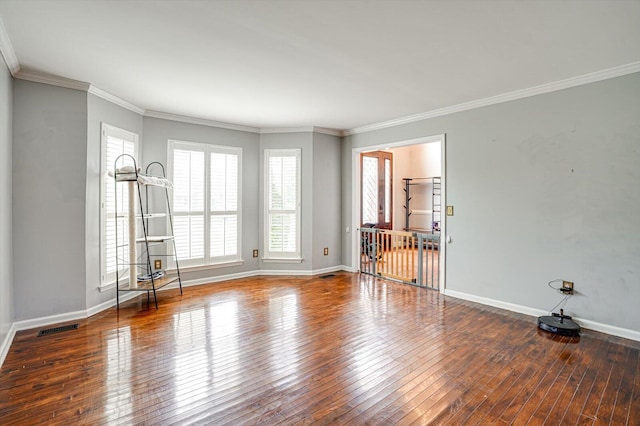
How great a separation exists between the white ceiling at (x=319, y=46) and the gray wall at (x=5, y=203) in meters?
0.37

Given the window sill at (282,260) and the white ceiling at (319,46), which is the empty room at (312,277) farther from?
the window sill at (282,260)

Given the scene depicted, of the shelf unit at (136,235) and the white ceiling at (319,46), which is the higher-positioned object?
the white ceiling at (319,46)

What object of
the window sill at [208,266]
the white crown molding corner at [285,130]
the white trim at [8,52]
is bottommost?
the window sill at [208,266]

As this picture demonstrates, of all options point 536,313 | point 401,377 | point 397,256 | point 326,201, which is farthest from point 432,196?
point 401,377

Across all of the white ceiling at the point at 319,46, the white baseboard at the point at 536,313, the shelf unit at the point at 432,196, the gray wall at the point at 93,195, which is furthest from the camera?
the shelf unit at the point at 432,196

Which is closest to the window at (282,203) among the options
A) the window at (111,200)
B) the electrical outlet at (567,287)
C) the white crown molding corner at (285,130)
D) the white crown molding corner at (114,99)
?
the white crown molding corner at (285,130)

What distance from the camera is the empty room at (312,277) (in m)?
2.22

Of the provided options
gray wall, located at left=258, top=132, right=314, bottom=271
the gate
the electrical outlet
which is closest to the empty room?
the electrical outlet

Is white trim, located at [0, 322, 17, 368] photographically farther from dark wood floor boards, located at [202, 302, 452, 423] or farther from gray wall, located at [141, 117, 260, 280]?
dark wood floor boards, located at [202, 302, 452, 423]

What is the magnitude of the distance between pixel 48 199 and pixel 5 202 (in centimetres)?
46

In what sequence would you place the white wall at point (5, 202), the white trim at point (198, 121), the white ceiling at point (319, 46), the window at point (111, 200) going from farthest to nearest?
the white trim at point (198, 121) < the window at point (111, 200) < the white wall at point (5, 202) < the white ceiling at point (319, 46)

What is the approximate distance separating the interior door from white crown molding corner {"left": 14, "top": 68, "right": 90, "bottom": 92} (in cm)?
562

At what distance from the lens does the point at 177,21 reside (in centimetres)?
237

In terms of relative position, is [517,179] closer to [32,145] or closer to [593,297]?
[593,297]
